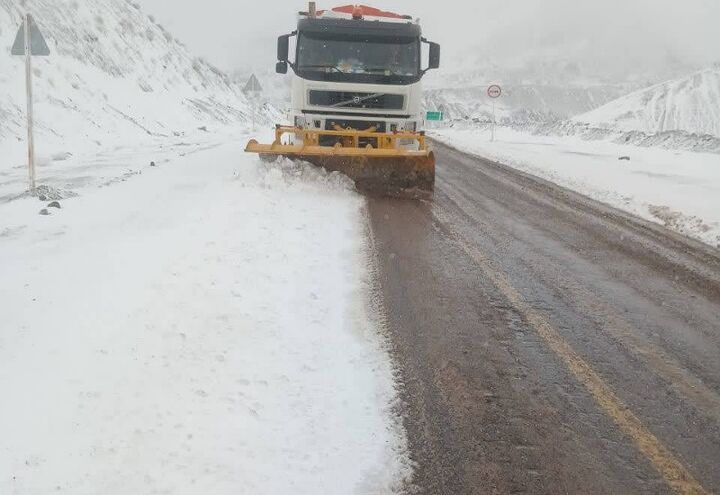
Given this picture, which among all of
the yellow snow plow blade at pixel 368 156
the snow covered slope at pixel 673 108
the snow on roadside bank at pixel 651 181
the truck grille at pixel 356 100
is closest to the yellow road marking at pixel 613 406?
the snow on roadside bank at pixel 651 181

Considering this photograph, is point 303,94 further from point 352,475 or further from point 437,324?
point 352,475

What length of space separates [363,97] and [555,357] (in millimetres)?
7352

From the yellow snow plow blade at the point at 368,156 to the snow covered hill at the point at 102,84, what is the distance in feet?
25.8

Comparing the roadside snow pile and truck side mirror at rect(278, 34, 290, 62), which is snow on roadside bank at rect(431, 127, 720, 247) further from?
truck side mirror at rect(278, 34, 290, 62)

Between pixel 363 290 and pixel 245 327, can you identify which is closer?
pixel 245 327

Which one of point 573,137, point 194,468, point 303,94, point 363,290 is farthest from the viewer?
point 573,137

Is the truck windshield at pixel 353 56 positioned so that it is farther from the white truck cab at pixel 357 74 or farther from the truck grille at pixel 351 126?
the truck grille at pixel 351 126

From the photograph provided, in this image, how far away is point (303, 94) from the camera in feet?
33.7

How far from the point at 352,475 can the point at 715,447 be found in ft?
6.12

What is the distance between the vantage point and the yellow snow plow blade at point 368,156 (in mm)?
9727

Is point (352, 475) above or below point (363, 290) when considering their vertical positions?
below

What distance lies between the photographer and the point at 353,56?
1019 cm

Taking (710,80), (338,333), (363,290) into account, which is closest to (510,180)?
(363,290)

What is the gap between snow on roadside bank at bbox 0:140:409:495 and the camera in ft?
8.27
